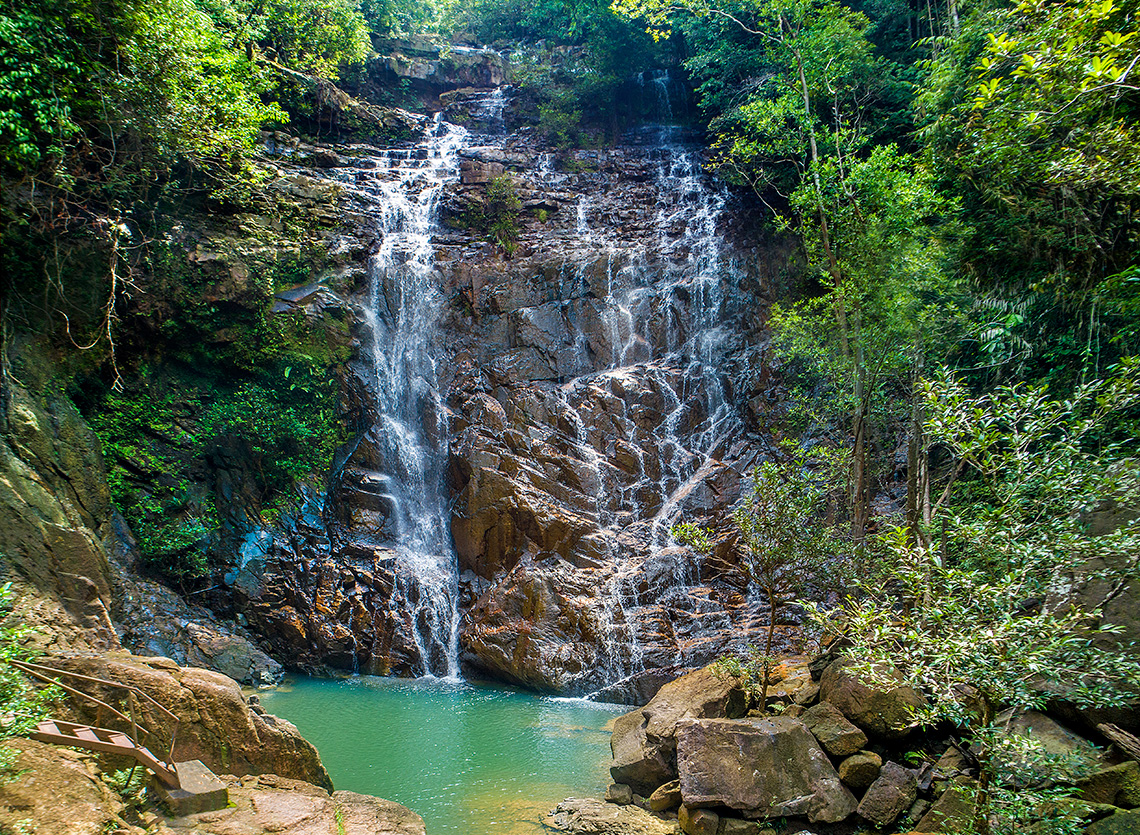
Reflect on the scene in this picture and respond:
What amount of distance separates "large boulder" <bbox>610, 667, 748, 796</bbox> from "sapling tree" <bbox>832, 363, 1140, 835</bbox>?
12.3 feet

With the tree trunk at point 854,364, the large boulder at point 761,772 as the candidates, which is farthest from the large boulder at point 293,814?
the tree trunk at point 854,364

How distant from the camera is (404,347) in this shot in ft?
61.3

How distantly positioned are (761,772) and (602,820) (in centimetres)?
218

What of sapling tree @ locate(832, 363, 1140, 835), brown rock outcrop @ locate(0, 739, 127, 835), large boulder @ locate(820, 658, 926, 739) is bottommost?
large boulder @ locate(820, 658, 926, 739)

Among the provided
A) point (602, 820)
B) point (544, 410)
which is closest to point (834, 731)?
point (602, 820)

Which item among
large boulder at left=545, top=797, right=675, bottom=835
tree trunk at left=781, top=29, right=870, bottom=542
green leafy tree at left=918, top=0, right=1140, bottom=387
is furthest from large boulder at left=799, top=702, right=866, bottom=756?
green leafy tree at left=918, top=0, right=1140, bottom=387

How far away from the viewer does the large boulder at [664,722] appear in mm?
8781

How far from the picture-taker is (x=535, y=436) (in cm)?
1705

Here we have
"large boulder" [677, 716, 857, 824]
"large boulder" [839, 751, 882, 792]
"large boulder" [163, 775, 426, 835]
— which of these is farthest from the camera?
"large boulder" [839, 751, 882, 792]

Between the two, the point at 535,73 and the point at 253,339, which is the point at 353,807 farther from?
the point at 535,73

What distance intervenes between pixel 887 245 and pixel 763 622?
844 centimetres

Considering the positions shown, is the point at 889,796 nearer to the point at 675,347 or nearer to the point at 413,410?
the point at 675,347

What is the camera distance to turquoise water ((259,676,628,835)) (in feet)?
28.5

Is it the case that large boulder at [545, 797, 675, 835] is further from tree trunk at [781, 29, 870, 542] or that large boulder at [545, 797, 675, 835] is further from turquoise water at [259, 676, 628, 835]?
tree trunk at [781, 29, 870, 542]
